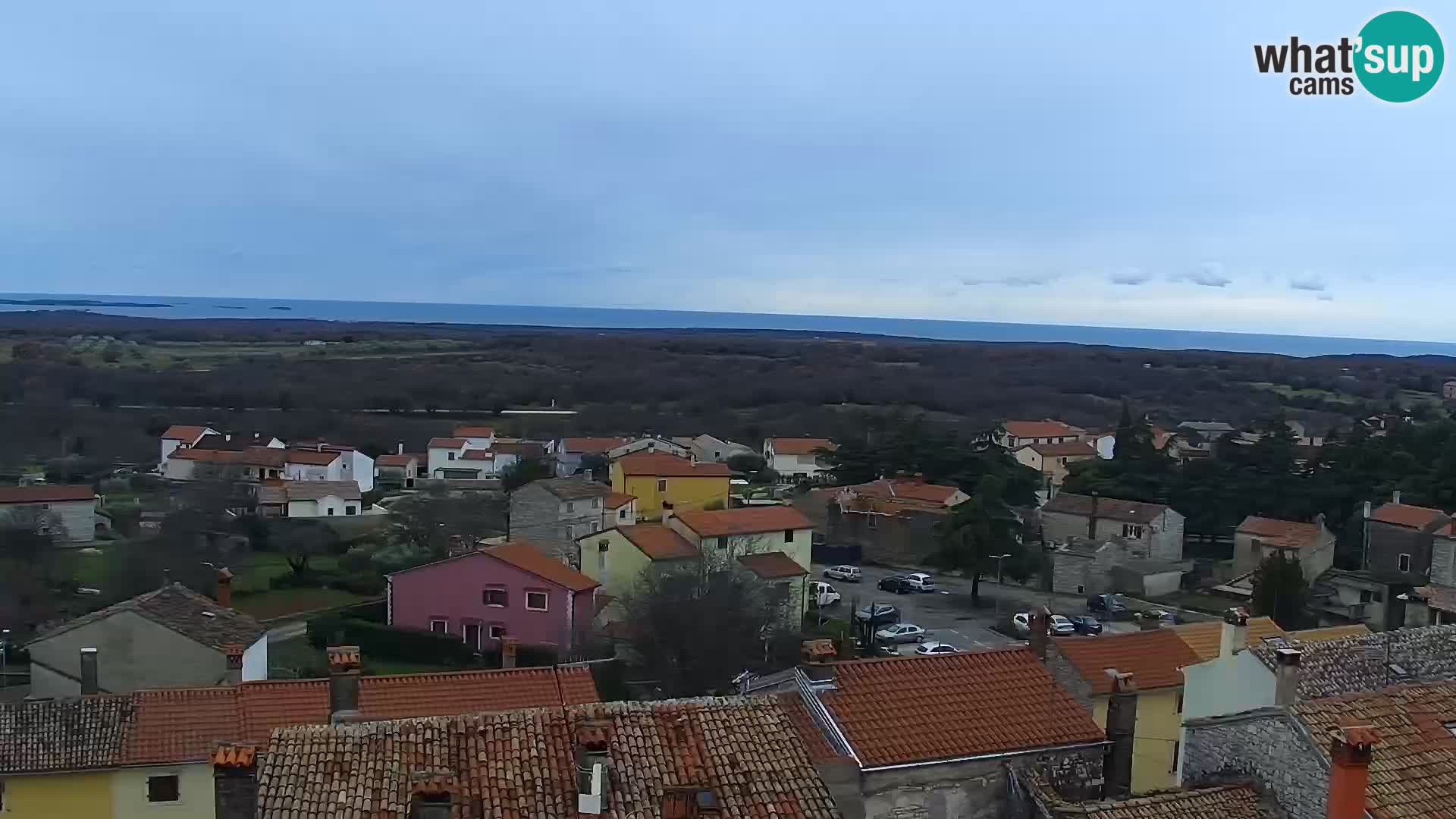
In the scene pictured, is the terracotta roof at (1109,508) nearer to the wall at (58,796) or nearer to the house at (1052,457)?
the house at (1052,457)

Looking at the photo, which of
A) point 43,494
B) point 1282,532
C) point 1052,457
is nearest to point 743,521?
point 1282,532

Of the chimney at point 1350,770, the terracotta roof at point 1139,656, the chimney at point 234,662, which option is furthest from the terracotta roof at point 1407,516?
A: the chimney at point 234,662

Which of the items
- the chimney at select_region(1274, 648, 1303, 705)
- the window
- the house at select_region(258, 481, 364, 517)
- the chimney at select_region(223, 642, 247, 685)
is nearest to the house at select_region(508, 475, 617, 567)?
the house at select_region(258, 481, 364, 517)

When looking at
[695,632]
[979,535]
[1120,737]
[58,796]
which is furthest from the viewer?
[979,535]

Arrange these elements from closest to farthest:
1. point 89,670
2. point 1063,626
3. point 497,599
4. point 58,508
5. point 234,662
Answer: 1. point 89,670
2. point 234,662
3. point 497,599
4. point 1063,626
5. point 58,508

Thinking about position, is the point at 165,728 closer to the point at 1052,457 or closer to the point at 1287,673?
the point at 1287,673
